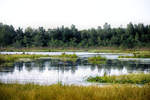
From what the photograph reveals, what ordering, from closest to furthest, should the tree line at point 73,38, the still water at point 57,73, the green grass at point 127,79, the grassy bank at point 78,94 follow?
the grassy bank at point 78,94 → the green grass at point 127,79 → the still water at point 57,73 → the tree line at point 73,38

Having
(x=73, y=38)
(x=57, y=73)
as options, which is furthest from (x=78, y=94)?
(x=73, y=38)

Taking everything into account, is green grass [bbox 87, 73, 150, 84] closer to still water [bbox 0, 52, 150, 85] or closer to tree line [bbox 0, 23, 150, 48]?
still water [bbox 0, 52, 150, 85]

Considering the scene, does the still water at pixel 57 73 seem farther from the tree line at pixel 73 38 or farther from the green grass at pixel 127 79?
the tree line at pixel 73 38

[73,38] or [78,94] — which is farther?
[73,38]

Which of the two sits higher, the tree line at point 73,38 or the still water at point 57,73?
the tree line at point 73,38

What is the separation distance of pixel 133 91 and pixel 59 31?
3922 inches

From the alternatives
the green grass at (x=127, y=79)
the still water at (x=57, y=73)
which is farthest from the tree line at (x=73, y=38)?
the green grass at (x=127, y=79)

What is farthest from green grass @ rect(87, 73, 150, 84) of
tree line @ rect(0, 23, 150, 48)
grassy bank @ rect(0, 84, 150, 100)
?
tree line @ rect(0, 23, 150, 48)

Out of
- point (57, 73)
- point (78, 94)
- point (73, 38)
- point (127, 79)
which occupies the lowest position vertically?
point (57, 73)

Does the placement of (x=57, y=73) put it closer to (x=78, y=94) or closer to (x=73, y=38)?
(x=78, y=94)

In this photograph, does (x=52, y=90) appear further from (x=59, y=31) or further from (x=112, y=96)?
(x=59, y=31)

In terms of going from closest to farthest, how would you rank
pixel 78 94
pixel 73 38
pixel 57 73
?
pixel 78 94 < pixel 57 73 < pixel 73 38

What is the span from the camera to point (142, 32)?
362 feet

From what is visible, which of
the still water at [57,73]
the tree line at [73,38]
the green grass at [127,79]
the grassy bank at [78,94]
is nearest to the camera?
the grassy bank at [78,94]
